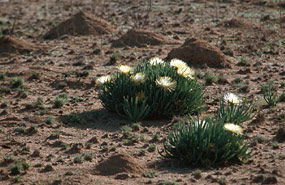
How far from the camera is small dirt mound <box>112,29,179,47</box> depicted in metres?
13.8

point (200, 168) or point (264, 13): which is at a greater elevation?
point (264, 13)

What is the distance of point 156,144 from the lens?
7.38 metres

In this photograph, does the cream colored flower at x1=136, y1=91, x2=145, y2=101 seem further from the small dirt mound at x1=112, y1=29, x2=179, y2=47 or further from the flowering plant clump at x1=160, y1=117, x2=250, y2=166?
the small dirt mound at x1=112, y1=29, x2=179, y2=47

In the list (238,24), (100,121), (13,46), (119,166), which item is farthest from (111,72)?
(119,166)

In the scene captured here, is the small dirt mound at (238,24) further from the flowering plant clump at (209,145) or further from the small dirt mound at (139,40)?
the flowering plant clump at (209,145)

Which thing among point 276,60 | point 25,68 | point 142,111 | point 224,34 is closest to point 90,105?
point 142,111

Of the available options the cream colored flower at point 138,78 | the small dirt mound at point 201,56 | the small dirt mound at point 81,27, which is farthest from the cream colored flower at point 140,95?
the small dirt mound at point 81,27

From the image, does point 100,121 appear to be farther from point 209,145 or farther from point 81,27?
point 81,27

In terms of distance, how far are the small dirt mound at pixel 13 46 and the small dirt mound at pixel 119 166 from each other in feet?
25.6

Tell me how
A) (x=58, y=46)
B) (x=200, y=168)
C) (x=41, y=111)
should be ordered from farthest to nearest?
(x=58, y=46) < (x=41, y=111) < (x=200, y=168)

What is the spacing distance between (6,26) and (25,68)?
21.5 ft

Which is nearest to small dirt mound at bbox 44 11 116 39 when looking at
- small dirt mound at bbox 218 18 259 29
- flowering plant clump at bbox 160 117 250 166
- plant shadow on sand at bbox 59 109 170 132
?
small dirt mound at bbox 218 18 259 29

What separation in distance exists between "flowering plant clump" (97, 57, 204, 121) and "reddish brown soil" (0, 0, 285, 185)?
206 millimetres

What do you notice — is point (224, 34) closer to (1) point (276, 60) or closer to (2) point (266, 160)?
(1) point (276, 60)
